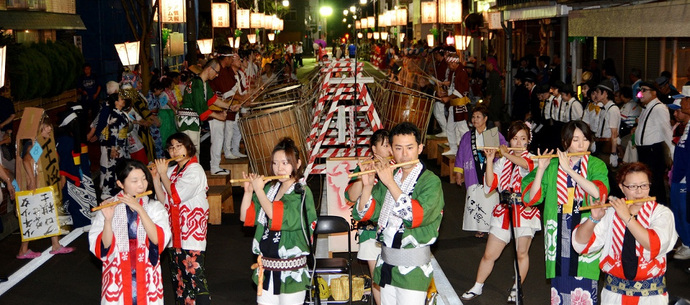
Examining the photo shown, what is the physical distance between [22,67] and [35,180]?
7553 mm

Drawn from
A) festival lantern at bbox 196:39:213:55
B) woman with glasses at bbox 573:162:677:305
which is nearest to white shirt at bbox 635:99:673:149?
woman with glasses at bbox 573:162:677:305

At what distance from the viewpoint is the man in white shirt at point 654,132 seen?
1034cm

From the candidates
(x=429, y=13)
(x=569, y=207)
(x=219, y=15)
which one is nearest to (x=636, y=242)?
(x=569, y=207)

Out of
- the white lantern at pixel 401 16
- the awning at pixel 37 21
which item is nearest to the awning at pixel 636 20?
the awning at pixel 37 21

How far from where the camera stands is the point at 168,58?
31453 mm

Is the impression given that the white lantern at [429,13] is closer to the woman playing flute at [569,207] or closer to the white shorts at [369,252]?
the white shorts at [369,252]

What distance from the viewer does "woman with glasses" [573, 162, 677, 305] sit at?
5.14 m

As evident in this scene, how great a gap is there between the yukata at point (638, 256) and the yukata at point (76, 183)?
7245 mm

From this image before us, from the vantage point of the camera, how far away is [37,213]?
30.9ft

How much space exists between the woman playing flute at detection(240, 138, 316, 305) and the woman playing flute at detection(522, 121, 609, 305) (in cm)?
179

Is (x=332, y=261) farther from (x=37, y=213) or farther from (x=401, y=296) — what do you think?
(x=37, y=213)

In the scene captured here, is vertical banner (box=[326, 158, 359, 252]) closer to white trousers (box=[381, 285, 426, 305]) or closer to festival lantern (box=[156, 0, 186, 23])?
white trousers (box=[381, 285, 426, 305])

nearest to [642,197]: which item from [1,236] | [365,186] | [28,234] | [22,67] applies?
[365,186]

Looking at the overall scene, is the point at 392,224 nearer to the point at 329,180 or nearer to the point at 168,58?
the point at 329,180
